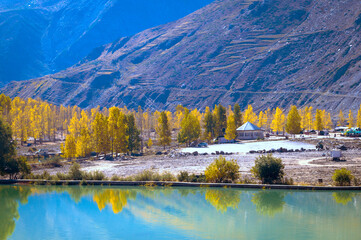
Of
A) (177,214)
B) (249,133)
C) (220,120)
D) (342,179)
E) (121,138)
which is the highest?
(220,120)

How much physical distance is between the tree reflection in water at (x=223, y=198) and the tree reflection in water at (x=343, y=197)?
528 cm

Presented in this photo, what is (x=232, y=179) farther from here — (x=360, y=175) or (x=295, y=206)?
(x=360, y=175)

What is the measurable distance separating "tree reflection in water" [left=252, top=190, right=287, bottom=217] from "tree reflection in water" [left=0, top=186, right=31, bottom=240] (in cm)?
1188

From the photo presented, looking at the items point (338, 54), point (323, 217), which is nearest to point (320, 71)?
point (338, 54)

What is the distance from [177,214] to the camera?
19.4 metres

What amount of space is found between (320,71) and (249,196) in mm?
141432

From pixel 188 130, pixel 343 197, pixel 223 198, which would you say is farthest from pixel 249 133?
pixel 223 198

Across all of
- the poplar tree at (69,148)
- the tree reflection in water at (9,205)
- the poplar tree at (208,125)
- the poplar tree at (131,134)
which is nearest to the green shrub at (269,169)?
the tree reflection in water at (9,205)

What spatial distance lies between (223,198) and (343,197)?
21.5 feet

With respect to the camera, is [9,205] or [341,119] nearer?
[9,205]

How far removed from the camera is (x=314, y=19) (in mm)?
194125

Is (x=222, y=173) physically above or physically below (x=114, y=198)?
above

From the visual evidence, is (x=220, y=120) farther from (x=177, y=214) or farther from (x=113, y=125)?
(x=177, y=214)

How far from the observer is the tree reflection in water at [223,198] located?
68.4 ft
